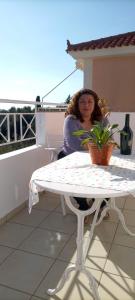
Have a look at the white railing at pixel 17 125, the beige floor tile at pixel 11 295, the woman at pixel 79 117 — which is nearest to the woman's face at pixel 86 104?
the woman at pixel 79 117

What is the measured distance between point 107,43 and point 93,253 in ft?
17.0

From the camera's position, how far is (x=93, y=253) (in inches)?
72.4

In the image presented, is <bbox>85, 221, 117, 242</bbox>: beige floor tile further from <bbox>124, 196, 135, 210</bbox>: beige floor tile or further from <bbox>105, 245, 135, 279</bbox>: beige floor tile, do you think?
<bbox>124, 196, 135, 210</bbox>: beige floor tile

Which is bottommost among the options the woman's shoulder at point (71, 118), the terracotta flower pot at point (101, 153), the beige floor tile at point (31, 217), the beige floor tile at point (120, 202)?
the beige floor tile at point (31, 217)

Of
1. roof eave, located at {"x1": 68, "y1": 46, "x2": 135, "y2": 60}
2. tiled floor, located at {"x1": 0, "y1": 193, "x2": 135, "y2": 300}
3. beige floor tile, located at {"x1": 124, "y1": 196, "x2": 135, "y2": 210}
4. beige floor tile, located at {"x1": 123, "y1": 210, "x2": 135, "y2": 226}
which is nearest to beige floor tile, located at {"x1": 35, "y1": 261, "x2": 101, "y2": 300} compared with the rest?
tiled floor, located at {"x1": 0, "y1": 193, "x2": 135, "y2": 300}

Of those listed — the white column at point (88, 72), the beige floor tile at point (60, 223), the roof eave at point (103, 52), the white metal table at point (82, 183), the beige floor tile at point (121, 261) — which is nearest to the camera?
the white metal table at point (82, 183)

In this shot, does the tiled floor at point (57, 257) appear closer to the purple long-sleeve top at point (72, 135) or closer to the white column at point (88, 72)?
the purple long-sleeve top at point (72, 135)

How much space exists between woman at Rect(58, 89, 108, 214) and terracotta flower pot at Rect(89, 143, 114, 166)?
64cm

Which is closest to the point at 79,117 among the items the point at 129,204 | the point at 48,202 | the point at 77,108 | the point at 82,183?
the point at 77,108

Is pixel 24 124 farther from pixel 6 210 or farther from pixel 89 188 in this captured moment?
pixel 89 188

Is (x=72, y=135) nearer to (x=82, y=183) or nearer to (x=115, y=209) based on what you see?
(x=115, y=209)

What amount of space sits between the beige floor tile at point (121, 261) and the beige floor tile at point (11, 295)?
1.92 feet

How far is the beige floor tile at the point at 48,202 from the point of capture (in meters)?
2.69

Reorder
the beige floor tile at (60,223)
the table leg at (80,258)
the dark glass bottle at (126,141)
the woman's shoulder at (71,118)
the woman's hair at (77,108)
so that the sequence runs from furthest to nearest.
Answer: the woman's hair at (77,108) → the woman's shoulder at (71,118) → the beige floor tile at (60,223) → the dark glass bottle at (126,141) → the table leg at (80,258)
